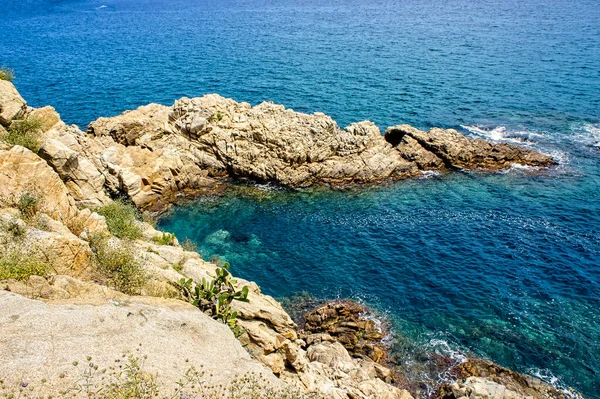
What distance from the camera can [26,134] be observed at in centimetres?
3656

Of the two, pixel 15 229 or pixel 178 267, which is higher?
pixel 15 229

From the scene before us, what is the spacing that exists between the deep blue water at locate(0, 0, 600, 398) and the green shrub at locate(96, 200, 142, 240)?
1165cm

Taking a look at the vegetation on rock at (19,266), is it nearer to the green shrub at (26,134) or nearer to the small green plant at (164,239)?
the small green plant at (164,239)

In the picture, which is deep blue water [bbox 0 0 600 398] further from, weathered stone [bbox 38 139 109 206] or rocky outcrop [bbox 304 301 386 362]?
weathered stone [bbox 38 139 109 206]

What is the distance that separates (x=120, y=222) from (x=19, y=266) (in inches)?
499

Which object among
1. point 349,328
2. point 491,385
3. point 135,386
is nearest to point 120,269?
point 135,386

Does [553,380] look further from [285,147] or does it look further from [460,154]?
[285,147]

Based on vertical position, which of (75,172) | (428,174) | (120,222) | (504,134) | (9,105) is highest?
(9,105)

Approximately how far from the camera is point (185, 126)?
188 ft

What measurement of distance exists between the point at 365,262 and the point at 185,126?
99.3 feet

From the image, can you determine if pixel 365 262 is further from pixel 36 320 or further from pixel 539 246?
pixel 36 320

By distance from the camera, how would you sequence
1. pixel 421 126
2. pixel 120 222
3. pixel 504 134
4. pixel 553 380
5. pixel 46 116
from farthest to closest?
pixel 421 126
pixel 504 134
pixel 46 116
pixel 120 222
pixel 553 380

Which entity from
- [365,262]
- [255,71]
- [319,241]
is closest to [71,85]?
[255,71]

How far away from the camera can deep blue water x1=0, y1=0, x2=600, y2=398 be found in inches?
1415
